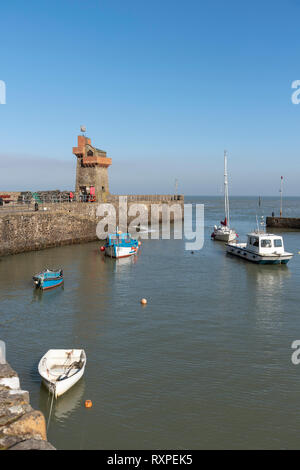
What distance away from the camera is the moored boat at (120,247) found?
36.6 m

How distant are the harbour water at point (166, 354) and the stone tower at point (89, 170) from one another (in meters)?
27.7

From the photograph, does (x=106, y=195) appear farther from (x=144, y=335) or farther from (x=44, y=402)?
(x=44, y=402)

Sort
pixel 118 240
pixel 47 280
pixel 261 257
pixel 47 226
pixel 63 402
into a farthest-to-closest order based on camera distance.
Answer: pixel 47 226 → pixel 118 240 → pixel 261 257 → pixel 47 280 → pixel 63 402

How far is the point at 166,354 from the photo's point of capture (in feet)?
47.3

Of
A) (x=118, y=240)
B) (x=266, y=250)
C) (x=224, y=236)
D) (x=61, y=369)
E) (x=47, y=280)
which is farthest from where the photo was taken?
(x=224, y=236)

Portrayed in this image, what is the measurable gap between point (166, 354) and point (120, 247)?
22951 millimetres

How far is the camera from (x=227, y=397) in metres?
11.5

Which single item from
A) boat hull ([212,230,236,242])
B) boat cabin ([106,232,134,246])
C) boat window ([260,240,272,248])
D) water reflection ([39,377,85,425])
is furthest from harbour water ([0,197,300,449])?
boat hull ([212,230,236,242])

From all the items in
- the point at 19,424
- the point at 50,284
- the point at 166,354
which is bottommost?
the point at 166,354

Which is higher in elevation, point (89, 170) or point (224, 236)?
point (89, 170)

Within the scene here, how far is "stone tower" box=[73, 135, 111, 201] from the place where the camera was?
54.9m

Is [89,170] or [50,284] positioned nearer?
[50,284]

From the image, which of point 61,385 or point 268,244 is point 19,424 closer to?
point 61,385

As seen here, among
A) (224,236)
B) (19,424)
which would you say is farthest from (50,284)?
(224,236)
